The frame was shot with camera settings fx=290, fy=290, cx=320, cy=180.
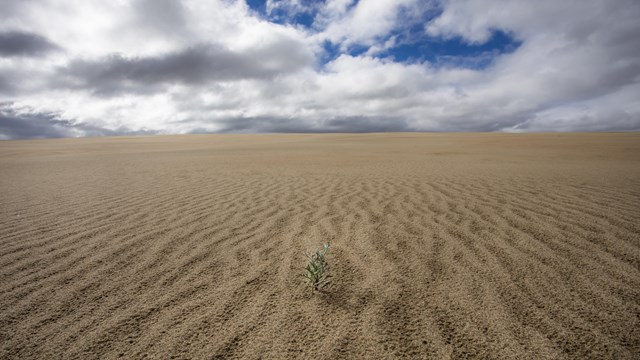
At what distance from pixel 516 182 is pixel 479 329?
741cm

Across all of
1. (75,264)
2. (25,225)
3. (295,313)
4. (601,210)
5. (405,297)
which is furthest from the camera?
(601,210)

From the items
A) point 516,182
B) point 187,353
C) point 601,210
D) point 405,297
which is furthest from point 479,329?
point 516,182

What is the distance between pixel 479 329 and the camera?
225 centimetres

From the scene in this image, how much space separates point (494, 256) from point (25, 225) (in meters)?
7.02

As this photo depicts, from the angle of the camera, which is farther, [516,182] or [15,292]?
[516,182]

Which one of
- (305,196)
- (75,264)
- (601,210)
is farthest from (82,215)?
(601,210)

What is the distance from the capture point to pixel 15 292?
111 inches

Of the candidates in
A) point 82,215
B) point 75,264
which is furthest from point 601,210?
point 82,215

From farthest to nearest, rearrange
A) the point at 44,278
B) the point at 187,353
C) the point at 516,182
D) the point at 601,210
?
the point at 516,182 → the point at 601,210 → the point at 44,278 → the point at 187,353

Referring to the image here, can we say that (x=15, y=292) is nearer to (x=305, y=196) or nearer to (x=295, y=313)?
(x=295, y=313)

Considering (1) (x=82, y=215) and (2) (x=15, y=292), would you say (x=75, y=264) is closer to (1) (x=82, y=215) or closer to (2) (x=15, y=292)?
(2) (x=15, y=292)

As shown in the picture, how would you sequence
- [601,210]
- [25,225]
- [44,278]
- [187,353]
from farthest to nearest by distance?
[601,210], [25,225], [44,278], [187,353]

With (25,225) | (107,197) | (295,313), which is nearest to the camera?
(295,313)

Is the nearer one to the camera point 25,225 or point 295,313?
point 295,313
